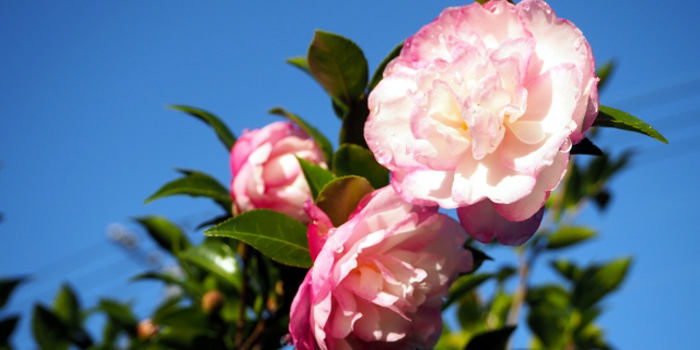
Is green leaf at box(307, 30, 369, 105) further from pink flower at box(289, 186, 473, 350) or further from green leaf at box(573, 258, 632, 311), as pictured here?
green leaf at box(573, 258, 632, 311)

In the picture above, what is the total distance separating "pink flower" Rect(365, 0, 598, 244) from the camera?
58cm

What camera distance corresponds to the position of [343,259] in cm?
65

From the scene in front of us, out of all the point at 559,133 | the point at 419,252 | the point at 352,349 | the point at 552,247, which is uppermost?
the point at 559,133

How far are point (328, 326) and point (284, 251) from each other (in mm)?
144

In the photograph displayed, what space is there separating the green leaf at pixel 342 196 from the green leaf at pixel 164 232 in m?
0.79

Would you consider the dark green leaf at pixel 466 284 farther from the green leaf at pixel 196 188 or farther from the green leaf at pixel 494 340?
the green leaf at pixel 196 188

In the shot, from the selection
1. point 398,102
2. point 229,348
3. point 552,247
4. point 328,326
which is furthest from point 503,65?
point 552,247

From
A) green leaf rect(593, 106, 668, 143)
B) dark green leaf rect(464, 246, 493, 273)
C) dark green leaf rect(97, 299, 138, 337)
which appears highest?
green leaf rect(593, 106, 668, 143)

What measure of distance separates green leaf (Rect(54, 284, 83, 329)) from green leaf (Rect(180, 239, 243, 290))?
41.2 inches

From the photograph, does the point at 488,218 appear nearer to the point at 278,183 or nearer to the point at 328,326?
the point at 328,326

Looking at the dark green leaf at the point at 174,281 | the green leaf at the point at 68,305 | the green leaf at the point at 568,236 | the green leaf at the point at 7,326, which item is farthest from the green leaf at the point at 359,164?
the green leaf at the point at 68,305

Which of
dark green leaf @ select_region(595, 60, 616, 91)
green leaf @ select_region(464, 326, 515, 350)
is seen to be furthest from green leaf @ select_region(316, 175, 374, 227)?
dark green leaf @ select_region(595, 60, 616, 91)

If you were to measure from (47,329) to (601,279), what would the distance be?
1.88 meters

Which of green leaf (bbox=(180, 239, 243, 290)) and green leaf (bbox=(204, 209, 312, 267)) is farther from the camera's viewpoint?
green leaf (bbox=(180, 239, 243, 290))
